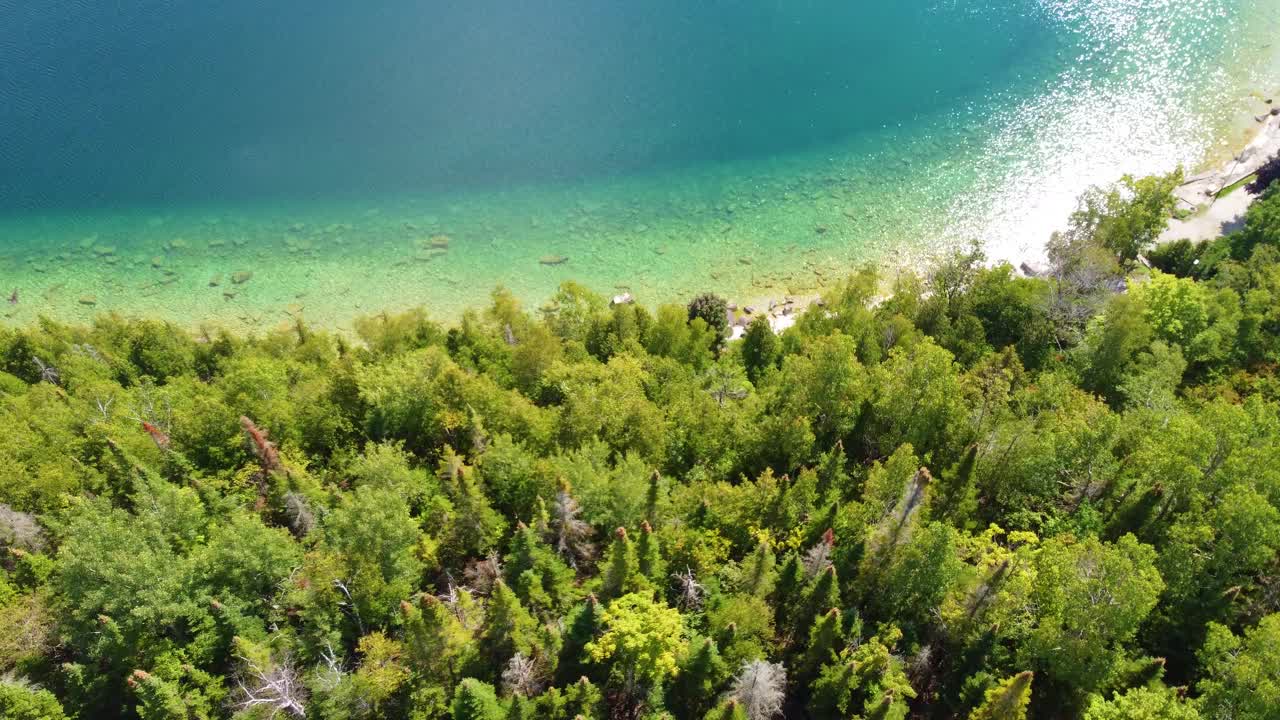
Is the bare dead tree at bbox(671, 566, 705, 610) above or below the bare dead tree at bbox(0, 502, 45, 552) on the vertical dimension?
below

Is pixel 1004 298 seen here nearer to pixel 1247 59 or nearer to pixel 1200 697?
pixel 1200 697

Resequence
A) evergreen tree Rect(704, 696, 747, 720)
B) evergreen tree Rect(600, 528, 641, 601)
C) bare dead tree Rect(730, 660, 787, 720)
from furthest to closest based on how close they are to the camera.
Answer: evergreen tree Rect(600, 528, 641, 601) → bare dead tree Rect(730, 660, 787, 720) → evergreen tree Rect(704, 696, 747, 720)

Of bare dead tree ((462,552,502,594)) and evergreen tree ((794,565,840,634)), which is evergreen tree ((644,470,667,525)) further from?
evergreen tree ((794,565,840,634))

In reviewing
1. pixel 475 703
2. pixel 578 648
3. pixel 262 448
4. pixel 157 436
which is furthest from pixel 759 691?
pixel 157 436

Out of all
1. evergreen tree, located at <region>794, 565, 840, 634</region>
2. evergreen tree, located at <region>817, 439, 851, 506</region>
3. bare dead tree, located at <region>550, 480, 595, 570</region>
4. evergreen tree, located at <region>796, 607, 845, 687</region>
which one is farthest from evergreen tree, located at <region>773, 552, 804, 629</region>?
bare dead tree, located at <region>550, 480, 595, 570</region>

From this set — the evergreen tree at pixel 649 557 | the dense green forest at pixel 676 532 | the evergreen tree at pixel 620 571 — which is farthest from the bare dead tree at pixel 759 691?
the evergreen tree at pixel 620 571

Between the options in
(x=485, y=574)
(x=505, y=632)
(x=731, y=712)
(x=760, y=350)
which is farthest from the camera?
(x=760, y=350)

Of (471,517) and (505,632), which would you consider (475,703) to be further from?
(471,517)

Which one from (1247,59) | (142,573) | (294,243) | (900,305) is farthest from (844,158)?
(142,573)
